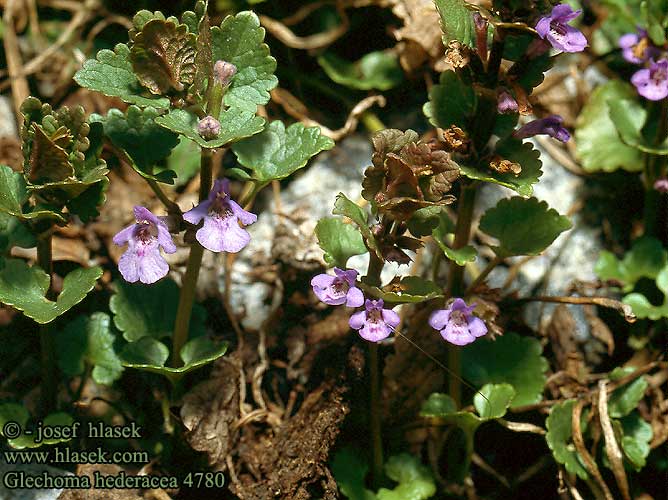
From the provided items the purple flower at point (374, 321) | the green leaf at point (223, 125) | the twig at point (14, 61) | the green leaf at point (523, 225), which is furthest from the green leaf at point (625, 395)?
the twig at point (14, 61)

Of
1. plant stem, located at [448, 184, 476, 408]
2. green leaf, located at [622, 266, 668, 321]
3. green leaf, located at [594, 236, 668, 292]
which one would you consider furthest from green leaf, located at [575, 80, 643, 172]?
plant stem, located at [448, 184, 476, 408]

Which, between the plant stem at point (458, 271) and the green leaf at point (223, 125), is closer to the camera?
the green leaf at point (223, 125)

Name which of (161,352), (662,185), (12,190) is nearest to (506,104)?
(662,185)

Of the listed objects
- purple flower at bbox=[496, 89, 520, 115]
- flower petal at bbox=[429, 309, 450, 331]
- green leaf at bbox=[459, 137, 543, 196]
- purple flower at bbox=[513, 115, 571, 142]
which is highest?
purple flower at bbox=[496, 89, 520, 115]

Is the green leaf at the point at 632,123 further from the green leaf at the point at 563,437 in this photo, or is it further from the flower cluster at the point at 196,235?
the flower cluster at the point at 196,235

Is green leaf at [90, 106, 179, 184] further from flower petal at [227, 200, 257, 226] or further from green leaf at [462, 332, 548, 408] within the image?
green leaf at [462, 332, 548, 408]

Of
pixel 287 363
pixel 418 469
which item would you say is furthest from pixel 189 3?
pixel 418 469

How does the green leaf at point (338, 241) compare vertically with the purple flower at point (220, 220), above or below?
below
